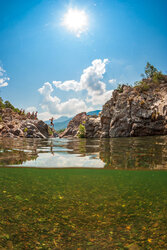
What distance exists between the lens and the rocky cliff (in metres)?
20.8

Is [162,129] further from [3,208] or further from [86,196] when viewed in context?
[3,208]

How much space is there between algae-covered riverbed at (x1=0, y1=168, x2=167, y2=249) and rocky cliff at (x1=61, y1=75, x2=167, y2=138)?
55.1 ft

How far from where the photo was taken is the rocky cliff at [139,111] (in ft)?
68.1

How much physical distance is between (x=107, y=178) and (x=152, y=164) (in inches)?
78.3

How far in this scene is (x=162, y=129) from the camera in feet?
66.0

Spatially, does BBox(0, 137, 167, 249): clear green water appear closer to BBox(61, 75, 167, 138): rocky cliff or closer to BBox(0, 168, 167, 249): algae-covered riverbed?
BBox(0, 168, 167, 249): algae-covered riverbed

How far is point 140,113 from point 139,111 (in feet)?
1.33

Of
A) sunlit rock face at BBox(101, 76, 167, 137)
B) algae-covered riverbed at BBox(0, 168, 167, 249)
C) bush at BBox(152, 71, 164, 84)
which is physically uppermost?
bush at BBox(152, 71, 164, 84)

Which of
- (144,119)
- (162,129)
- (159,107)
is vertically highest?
(159,107)

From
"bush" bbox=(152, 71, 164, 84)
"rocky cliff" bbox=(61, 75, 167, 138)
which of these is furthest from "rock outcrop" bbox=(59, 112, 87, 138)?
"bush" bbox=(152, 71, 164, 84)

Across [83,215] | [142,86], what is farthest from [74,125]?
[83,215]

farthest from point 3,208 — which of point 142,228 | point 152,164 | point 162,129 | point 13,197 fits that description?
point 162,129

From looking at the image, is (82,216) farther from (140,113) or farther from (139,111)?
(139,111)

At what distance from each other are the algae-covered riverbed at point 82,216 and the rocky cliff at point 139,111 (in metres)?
16.8
